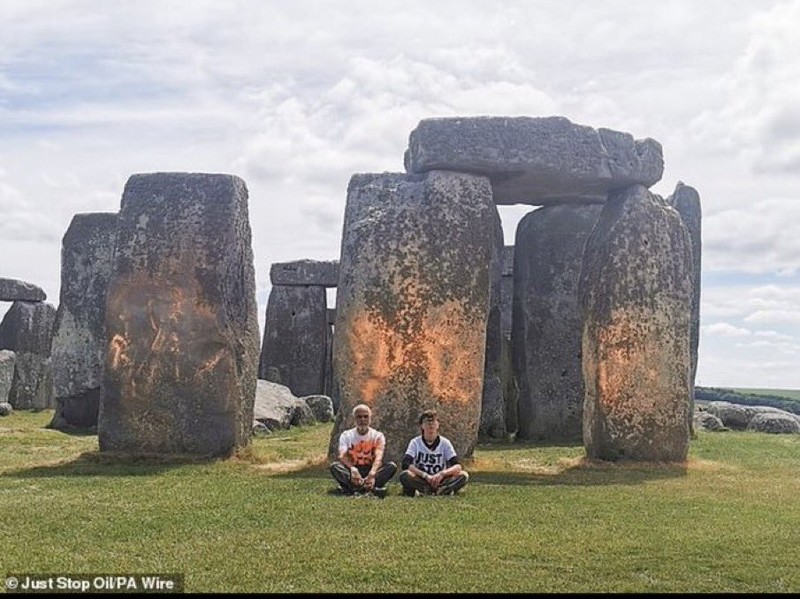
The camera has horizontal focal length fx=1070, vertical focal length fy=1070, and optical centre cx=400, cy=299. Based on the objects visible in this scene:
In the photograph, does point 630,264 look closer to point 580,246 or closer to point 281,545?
point 580,246

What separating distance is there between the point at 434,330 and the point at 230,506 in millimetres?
3828

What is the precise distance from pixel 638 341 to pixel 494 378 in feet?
16.3

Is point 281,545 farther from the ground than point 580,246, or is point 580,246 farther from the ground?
point 580,246

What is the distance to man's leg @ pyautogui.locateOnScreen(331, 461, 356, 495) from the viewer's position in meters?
9.31

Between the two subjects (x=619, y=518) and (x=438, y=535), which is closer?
(x=438, y=535)

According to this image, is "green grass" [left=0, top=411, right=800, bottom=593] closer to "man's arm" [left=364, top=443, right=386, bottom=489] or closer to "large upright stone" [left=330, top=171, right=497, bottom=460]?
"man's arm" [left=364, top=443, right=386, bottom=489]

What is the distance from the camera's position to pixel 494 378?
17.3 m

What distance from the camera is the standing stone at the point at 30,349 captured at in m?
23.8

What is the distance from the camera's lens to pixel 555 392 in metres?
17.3

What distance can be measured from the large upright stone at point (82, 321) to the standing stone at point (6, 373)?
4.07m

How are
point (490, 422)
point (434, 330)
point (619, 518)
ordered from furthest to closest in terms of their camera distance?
point (490, 422) → point (434, 330) → point (619, 518)

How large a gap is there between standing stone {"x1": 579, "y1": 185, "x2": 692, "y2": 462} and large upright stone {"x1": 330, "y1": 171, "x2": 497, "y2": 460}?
1.55 meters

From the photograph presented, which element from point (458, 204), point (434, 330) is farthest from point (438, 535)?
point (458, 204)

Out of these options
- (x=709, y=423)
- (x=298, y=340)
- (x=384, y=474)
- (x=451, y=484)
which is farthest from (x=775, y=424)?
(x=384, y=474)
